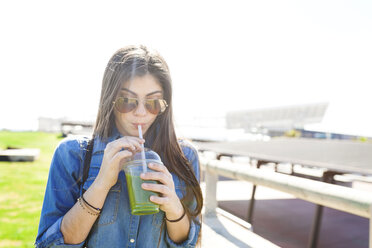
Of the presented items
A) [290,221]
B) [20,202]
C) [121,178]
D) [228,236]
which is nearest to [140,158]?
[121,178]

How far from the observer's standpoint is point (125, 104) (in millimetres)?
1317

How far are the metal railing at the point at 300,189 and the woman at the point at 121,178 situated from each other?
713mm

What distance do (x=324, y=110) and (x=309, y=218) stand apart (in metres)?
23.1

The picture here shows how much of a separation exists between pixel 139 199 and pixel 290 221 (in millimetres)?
4032

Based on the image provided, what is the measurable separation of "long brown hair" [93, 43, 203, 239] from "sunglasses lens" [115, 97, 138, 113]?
3 cm

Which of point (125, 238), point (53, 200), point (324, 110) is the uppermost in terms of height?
point (324, 110)

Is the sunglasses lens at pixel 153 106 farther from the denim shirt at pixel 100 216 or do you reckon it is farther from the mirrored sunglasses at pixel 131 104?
the denim shirt at pixel 100 216

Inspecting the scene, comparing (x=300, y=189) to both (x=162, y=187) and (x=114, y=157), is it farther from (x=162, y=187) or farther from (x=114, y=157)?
(x=114, y=157)

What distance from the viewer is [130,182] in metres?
1.12

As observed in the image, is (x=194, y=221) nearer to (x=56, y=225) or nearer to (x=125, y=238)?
(x=125, y=238)

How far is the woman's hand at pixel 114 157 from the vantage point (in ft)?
3.55

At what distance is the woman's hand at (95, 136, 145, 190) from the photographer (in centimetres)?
108

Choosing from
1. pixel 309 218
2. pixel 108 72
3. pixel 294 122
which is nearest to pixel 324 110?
pixel 294 122

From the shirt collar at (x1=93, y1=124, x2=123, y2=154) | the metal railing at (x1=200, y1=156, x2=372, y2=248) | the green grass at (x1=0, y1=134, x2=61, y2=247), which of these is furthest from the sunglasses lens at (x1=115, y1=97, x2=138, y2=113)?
the green grass at (x1=0, y1=134, x2=61, y2=247)
